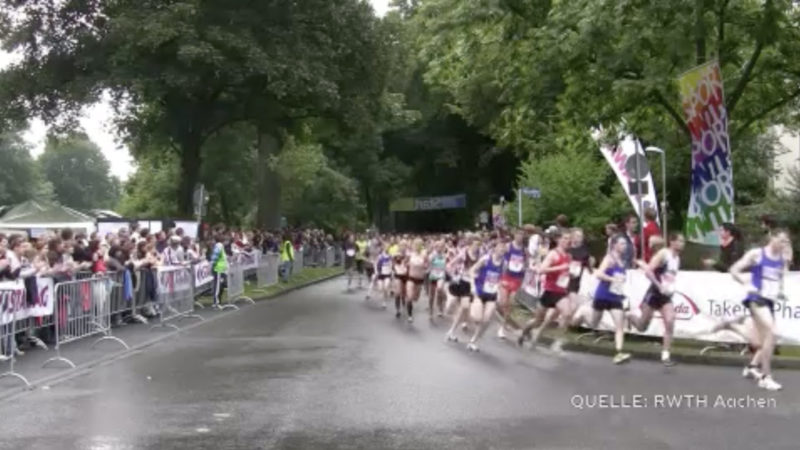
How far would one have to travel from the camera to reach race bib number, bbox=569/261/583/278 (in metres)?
13.1

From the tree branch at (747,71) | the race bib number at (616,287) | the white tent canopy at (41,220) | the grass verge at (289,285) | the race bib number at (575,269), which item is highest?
the tree branch at (747,71)

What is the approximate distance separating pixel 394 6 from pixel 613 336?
1732 inches

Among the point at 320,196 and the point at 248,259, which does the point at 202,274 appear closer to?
the point at 248,259

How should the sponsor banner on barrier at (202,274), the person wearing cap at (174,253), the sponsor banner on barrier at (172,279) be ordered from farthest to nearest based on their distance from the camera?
the sponsor banner on barrier at (202,274), the person wearing cap at (174,253), the sponsor banner on barrier at (172,279)

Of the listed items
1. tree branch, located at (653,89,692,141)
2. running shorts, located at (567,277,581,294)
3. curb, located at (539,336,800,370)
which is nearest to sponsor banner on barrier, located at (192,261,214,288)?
running shorts, located at (567,277,581,294)

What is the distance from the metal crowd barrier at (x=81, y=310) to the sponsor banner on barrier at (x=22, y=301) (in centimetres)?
18

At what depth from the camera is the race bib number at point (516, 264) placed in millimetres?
14938

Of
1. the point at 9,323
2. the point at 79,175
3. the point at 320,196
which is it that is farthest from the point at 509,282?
the point at 79,175

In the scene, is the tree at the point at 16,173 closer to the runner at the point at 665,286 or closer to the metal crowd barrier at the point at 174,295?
the metal crowd barrier at the point at 174,295

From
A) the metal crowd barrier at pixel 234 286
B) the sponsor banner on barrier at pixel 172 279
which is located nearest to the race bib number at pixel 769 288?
the sponsor banner on barrier at pixel 172 279

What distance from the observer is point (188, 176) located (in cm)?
3112

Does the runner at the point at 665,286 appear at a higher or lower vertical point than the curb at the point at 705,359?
higher

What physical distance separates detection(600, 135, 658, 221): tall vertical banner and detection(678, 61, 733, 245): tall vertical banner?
36.5 inches

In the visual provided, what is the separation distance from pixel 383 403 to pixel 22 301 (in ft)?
18.9
